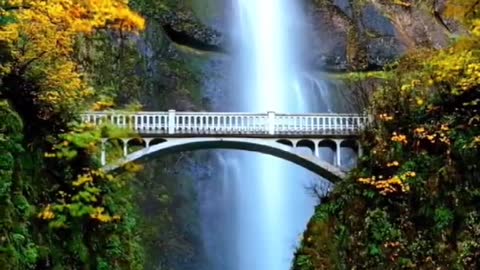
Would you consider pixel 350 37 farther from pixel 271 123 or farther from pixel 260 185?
pixel 271 123

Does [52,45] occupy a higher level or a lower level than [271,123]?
higher

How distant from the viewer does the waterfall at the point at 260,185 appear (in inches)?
1103

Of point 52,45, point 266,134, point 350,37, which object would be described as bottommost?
point 266,134

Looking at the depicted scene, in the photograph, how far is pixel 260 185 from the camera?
28.9 meters

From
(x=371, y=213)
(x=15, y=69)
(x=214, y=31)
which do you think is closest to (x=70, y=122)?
(x=15, y=69)

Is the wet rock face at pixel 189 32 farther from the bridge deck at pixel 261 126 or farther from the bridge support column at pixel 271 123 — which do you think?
the bridge support column at pixel 271 123

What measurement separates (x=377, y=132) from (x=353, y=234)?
3.23 m

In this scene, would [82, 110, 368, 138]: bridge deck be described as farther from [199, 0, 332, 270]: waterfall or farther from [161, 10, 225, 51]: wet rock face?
[161, 10, 225, 51]: wet rock face

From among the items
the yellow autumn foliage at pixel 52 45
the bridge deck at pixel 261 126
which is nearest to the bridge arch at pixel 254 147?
the bridge deck at pixel 261 126

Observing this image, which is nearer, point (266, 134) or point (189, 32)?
point (266, 134)

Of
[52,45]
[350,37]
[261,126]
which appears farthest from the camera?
[350,37]

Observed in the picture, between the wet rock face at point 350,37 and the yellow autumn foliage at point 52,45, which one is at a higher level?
the wet rock face at point 350,37

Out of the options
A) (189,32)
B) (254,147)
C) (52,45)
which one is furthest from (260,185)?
(52,45)

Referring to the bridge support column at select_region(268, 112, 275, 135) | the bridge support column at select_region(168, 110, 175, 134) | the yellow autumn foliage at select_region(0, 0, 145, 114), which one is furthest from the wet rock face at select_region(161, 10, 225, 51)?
the yellow autumn foliage at select_region(0, 0, 145, 114)
